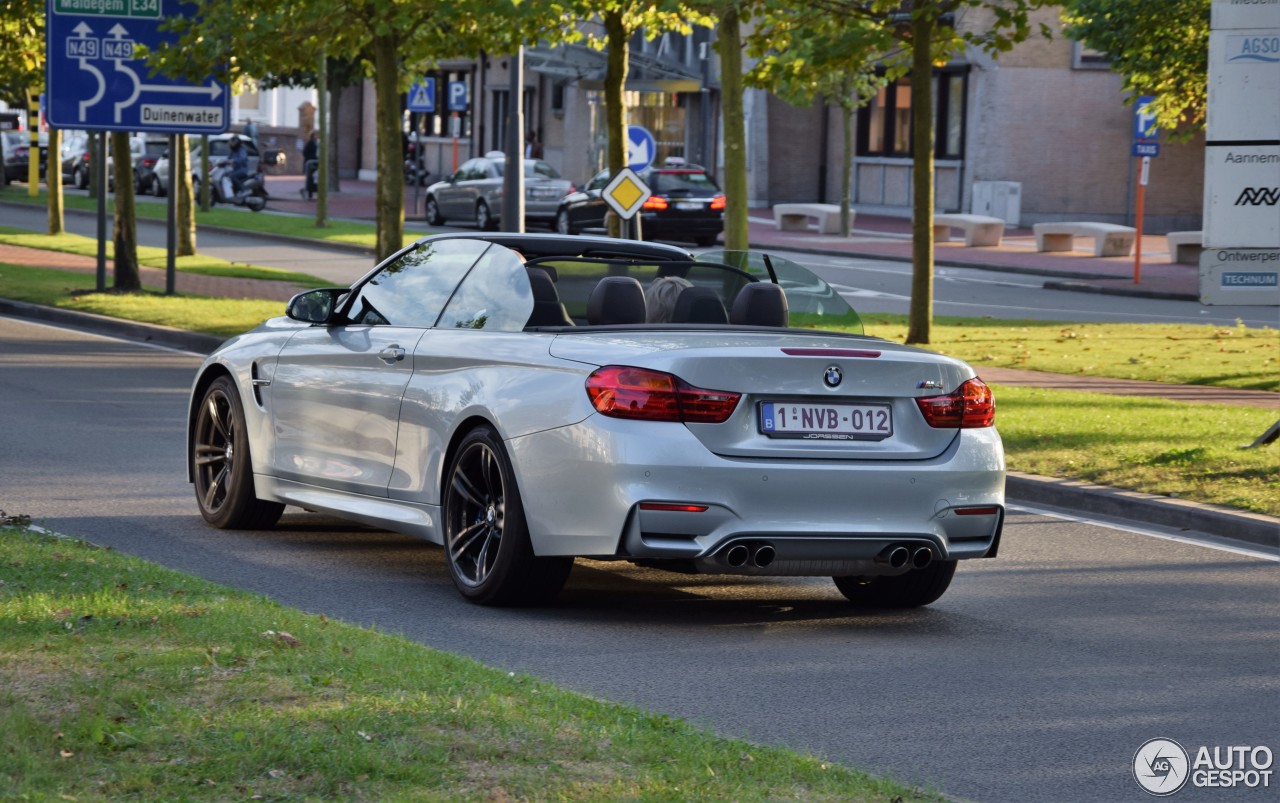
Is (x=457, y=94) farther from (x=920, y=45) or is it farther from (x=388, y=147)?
(x=920, y=45)

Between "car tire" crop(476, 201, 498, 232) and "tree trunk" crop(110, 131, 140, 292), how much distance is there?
19047mm

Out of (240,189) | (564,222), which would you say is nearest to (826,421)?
(564,222)

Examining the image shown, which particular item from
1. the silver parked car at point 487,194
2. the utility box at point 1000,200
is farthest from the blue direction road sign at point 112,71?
the utility box at point 1000,200

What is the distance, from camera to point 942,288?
3102 centimetres

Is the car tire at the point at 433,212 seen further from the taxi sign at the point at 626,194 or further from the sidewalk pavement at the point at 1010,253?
the taxi sign at the point at 626,194

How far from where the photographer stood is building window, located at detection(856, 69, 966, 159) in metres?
51.8

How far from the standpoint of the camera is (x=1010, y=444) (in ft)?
43.9

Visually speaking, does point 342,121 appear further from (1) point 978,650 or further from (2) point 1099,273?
(1) point 978,650

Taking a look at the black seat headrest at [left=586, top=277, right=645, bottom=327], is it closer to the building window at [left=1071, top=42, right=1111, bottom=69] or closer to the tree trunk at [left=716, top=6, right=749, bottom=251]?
the tree trunk at [left=716, top=6, right=749, bottom=251]

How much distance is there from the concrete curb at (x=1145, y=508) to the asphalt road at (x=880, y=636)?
415mm

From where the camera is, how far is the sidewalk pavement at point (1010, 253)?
32.3 m

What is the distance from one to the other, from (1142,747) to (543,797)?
6.92 feet

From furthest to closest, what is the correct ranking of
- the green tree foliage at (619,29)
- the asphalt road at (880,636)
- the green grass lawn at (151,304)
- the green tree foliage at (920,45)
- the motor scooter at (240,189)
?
1. the motor scooter at (240,189)
2. the green tree foliage at (619,29)
3. the green grass lawn at (151,304)
4. the green tree foliage at (920,45)
5. the asphalt road at (880,636)

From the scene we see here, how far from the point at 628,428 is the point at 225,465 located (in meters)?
3.18
